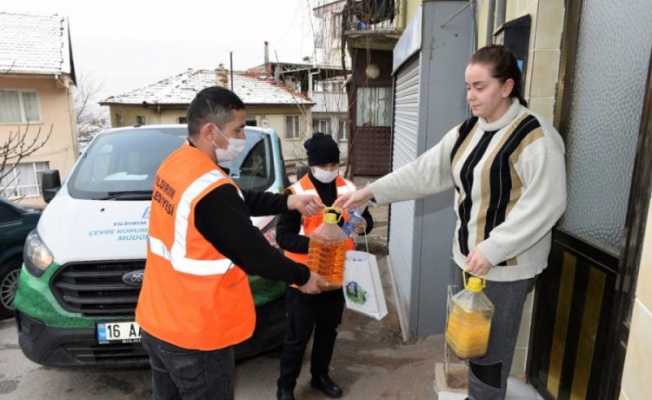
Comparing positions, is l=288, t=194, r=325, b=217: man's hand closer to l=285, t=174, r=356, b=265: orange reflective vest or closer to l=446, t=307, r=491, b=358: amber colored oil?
l=285, t=174, r=356, b=265: orange reflective vest

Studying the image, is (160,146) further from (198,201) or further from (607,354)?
(607,354)

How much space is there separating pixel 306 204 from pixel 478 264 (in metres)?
Result: 1.21

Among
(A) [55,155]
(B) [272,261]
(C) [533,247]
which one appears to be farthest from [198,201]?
(A) [55,155]

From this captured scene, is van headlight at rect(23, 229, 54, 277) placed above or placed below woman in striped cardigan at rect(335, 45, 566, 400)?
below

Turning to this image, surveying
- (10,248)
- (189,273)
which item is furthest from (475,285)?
(10,248)

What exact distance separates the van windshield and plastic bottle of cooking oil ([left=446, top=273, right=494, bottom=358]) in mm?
2467

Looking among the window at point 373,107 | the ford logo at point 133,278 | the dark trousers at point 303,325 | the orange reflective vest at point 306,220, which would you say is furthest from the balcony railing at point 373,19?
the ford logo at point 133,278

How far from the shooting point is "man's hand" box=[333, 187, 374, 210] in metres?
2.52

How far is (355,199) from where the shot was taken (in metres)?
2.54

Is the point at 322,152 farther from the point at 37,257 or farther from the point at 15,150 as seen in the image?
the point at 15,150

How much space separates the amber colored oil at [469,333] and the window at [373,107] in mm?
9824

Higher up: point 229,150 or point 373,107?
point 373,107

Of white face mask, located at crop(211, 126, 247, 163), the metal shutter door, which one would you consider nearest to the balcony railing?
the metal shutter door

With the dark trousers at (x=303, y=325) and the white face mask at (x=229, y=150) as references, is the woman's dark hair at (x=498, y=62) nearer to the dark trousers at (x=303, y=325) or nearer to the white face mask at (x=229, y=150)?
the white face mask at (x=229, y=150)
